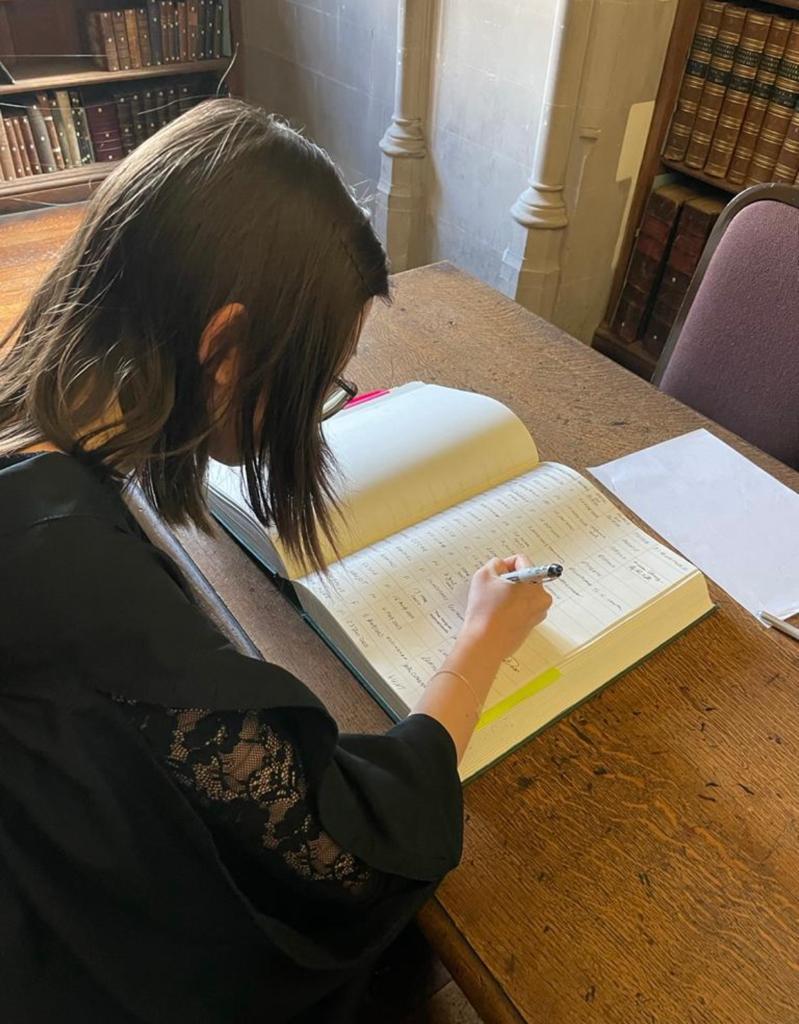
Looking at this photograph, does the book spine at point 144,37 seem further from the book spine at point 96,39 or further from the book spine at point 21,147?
the book spine at point 21,147

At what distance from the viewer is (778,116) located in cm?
199

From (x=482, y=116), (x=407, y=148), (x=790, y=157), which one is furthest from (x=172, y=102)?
(x=790, y=157)

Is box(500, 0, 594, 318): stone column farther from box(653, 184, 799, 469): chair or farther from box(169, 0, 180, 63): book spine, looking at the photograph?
box(169, 0, 180, 63): book spine

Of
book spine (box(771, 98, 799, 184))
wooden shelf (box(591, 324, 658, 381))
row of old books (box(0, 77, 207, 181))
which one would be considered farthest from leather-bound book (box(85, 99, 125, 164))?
book spine (box(771, 98, 799, 184))

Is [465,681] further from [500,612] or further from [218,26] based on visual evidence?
[218,26]


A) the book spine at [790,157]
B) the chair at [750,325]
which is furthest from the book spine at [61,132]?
the chair at [750,325]

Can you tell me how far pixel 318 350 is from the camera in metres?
0.66

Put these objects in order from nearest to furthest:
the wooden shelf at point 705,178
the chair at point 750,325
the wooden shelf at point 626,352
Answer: the chair at point 750,325
the wooden shelf at point 705,178
the wooden shelf at point 626,352

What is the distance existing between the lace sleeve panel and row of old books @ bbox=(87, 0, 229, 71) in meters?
3.27

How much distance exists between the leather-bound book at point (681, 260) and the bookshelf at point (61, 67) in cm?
202

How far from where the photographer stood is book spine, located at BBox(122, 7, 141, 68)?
3078 millimetres

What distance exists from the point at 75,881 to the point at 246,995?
167mm

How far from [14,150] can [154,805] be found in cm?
326

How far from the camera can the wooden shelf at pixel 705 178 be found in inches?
84.7
